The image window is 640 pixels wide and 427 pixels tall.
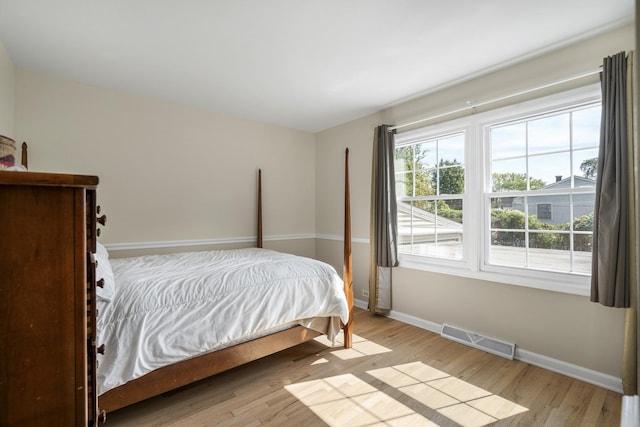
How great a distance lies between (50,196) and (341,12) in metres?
1.82

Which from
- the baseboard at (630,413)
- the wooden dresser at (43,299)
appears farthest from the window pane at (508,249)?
the wooden dresser at (43,299)

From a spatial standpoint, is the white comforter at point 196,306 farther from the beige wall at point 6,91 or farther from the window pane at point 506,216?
the window pane at point 506,216

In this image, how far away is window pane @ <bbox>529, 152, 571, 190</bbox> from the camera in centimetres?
225

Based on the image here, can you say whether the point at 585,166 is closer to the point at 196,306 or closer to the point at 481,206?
the point at 481,206

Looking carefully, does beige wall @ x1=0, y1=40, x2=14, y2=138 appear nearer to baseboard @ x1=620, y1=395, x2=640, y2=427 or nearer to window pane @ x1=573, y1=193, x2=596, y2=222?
baseboard @ x1=620, y1=395, x2=640, y2=427

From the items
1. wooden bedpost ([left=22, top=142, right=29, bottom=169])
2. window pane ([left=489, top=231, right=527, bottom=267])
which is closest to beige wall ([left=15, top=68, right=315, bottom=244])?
wooden bedpost ([left=22, top=142, right=29, bottom=169])

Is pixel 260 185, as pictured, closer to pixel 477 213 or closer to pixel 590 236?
pixel 477 213

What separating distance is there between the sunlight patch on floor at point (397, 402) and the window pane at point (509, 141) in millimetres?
1931

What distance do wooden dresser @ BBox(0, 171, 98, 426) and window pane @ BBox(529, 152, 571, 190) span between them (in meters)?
2.92

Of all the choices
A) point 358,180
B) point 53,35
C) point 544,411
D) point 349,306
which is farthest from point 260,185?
point 544,411

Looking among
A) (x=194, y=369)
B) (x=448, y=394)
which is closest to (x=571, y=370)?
(x=448, y=394)

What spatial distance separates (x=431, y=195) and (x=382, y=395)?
6.62 feet

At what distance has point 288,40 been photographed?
2.10 meters

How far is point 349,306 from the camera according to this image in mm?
2588
